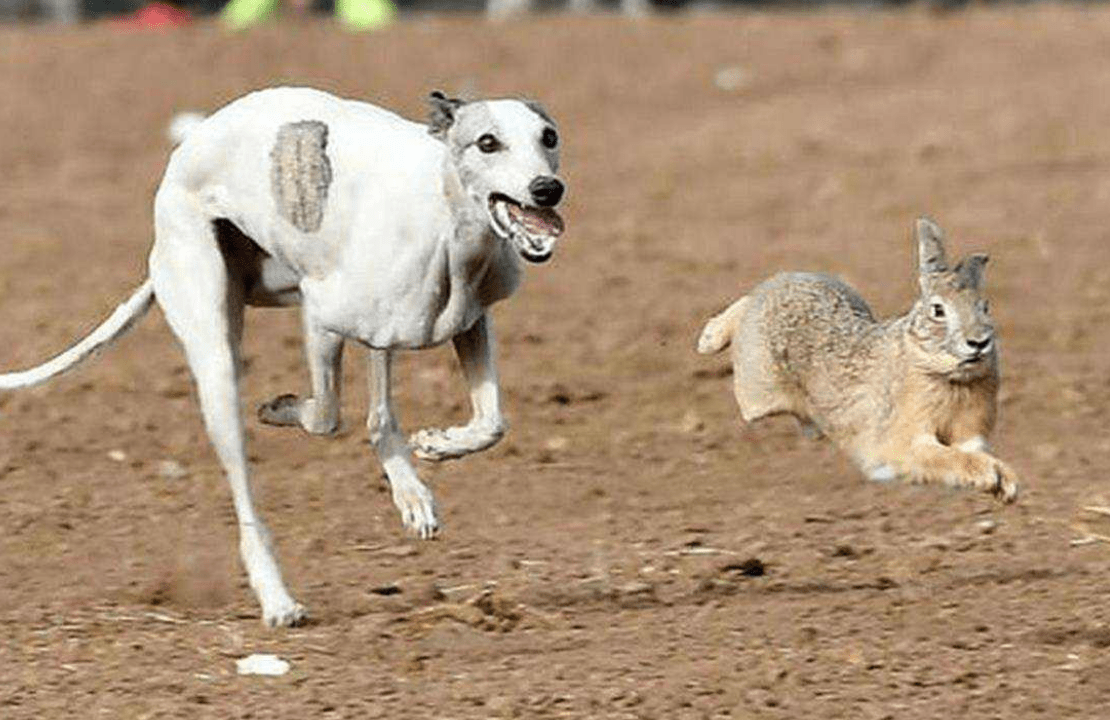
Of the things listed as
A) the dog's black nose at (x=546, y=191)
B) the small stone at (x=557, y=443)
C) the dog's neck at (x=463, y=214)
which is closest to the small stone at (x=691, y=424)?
the small stone at (x=557, y=443)

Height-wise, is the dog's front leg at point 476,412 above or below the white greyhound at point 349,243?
below

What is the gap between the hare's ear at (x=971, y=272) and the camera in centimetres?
745

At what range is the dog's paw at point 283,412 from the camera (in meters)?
8.41

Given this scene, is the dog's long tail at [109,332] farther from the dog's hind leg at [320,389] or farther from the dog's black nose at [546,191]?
the dog's black nose at [546,191]

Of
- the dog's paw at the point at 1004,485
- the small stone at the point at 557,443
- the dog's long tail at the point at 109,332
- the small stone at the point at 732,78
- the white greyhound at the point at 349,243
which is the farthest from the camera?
the small stone at the point at 732,78

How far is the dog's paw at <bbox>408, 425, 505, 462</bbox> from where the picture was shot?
316 inches

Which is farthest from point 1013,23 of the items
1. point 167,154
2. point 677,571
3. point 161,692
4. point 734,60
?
point 161,692

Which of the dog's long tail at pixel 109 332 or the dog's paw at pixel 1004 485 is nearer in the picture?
the dog's paw at pixel 1004 485

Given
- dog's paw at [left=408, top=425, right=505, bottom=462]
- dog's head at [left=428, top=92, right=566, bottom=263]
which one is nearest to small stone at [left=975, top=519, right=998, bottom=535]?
dog's paw at [left=408, top=425, right=505, bottom=462]

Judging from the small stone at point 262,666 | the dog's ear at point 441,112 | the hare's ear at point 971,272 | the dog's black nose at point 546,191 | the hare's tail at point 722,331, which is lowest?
the small stone at point 262,666

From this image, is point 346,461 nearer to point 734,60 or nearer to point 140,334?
point 140,334

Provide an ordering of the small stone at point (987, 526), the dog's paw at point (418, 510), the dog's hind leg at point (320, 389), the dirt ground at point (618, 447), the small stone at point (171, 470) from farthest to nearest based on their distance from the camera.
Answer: the small stone at point (171, 470) → the small stone at point (987, 526) → the dog's paw at point (418, 510) → the dog's hind leg at point (320, 389) → the dirt ground at point (618, 447)

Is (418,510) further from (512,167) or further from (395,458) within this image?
(512,167)

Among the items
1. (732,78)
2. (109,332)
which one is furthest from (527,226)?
(732,78)
